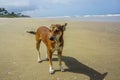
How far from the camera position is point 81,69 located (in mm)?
8750

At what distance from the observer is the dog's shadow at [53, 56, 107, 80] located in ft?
26.5

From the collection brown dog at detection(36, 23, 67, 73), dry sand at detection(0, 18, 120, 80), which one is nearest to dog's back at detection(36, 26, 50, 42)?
brown dog at detection(36, 23, 67, 73)

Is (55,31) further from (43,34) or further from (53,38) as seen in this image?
(43,34)

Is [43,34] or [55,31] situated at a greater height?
[55,31]

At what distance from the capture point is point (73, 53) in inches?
438

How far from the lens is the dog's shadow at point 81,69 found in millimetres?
8078

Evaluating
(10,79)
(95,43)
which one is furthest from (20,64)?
(95,43)

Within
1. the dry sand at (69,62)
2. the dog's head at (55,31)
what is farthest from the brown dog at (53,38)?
the dry sand at (69,62)

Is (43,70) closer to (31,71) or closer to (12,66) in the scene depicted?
(31,71)

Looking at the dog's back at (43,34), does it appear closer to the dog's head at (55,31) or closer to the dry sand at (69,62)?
the dry sand at (69,62)

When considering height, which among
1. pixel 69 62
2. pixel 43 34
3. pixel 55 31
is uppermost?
pixel 55 31

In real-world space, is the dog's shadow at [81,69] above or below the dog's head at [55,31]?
below

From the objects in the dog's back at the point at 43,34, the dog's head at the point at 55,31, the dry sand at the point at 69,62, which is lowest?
the dry sand at the point at 69,62

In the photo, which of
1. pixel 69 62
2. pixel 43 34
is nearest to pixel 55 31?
pixel 43 34
